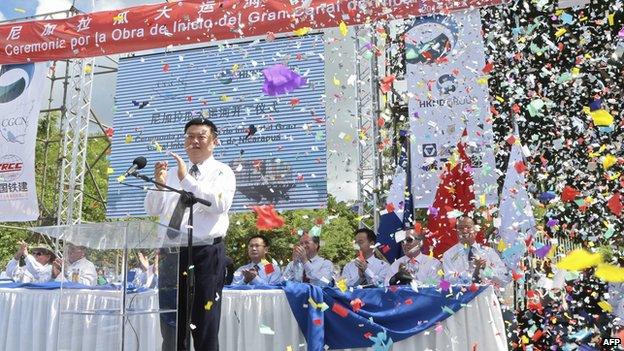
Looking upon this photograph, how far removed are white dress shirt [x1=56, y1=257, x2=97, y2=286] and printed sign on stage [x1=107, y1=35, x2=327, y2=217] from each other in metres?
4.08

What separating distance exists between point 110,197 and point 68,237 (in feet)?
18.2

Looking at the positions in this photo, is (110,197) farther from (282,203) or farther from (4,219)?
(282,203)

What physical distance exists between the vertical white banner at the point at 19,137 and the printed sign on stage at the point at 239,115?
40.9 inches

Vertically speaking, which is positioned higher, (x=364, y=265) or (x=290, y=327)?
(x=364, y=265)

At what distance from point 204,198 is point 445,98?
12.7 feet

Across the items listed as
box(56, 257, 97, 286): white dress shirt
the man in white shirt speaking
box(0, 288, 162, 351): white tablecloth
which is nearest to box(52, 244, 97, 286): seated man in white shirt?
box(56, 257, 97, 286): white dress shirt

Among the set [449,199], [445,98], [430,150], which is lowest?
[449,199]

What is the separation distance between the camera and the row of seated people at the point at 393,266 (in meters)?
4.30

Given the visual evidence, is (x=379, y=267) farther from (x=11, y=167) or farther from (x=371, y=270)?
(x=11, y=167)

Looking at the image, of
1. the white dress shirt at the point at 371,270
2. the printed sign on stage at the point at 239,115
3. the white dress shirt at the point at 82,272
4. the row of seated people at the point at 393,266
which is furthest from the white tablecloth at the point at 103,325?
the printed sign on stage at the point at 239,115

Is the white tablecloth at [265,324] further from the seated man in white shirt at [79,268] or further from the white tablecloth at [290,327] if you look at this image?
the seated man in white shirt at [79,268]

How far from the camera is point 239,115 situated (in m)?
7.61

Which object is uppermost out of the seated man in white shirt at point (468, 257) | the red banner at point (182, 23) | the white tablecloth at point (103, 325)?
the red banner at point (182, 23)
